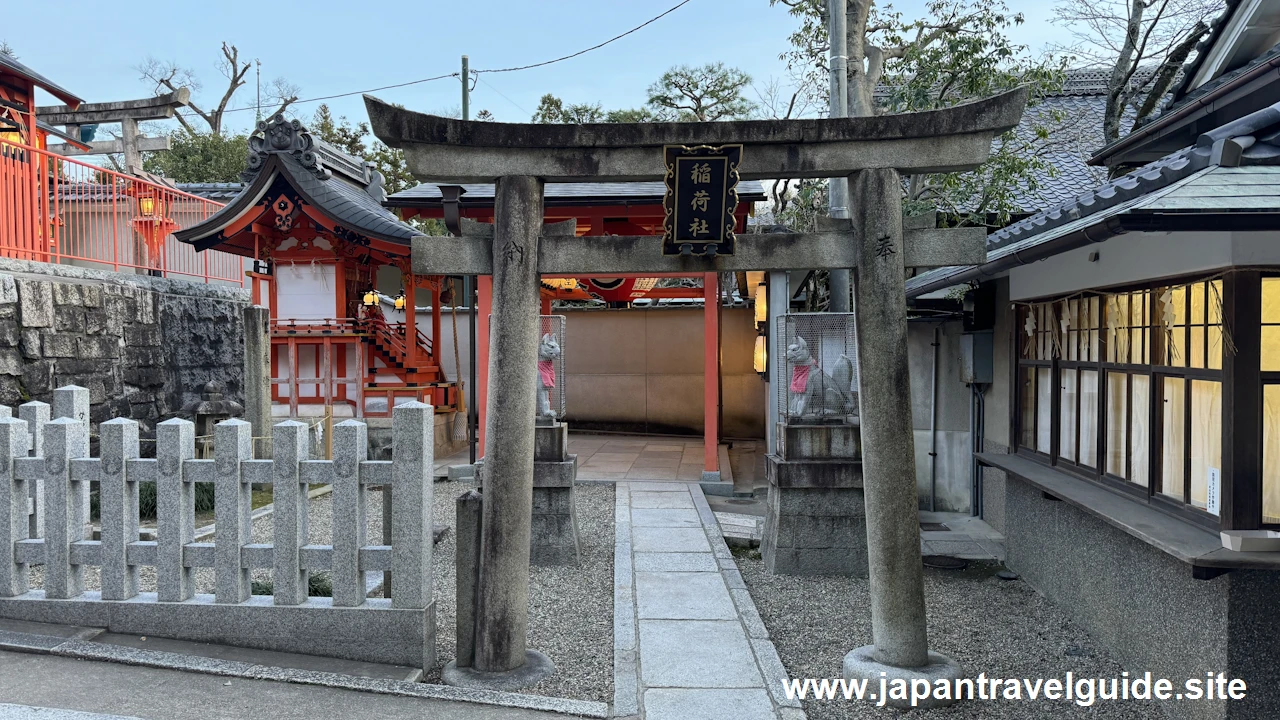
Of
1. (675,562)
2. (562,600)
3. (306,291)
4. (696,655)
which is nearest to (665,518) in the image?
(675,562)

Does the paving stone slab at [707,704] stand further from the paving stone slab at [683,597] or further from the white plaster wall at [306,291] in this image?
the white plaster wall at [306,291]

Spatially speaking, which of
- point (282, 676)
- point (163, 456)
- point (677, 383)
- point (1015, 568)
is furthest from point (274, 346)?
point (1015, 568)

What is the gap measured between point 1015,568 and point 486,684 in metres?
5.83

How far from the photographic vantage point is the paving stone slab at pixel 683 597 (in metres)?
6.51

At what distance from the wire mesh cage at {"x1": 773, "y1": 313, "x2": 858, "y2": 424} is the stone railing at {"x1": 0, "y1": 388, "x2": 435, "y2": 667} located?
15.4 feet

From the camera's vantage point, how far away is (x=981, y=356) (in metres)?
10.4

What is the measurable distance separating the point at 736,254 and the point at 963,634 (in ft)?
12.2

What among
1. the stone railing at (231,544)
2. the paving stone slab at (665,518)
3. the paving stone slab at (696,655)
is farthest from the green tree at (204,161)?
the paving stone slab at (696,655)

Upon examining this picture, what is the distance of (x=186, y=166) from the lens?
2583 cm

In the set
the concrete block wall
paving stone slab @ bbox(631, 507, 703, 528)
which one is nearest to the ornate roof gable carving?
the concrete block wall

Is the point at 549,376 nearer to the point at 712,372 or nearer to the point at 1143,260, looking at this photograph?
the point at 712,372

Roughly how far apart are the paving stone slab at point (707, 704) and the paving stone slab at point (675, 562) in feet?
9.21

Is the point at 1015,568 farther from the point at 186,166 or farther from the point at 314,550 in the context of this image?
the point at 186,166

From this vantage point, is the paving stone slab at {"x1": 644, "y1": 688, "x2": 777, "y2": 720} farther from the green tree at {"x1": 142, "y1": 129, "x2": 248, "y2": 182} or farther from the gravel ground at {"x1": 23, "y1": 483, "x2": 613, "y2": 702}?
the green tree at {"x1": 142, "y1": 129, "x2": 248, "y2": 182}
